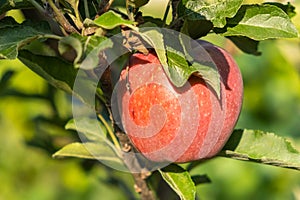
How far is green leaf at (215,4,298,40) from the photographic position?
859 millimetres

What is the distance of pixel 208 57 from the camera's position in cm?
85

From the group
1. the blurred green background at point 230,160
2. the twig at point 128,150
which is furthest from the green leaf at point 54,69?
the blurred green background at point 230,160

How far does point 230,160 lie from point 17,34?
1.74 m

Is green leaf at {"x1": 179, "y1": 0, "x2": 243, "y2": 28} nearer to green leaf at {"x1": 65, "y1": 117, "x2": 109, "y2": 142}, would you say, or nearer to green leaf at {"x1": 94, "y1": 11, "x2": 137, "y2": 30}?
green leaf at {"x1": 94, "y1": 11, "x2": 137, "y2": 30}

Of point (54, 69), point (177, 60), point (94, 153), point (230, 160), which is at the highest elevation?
point (177, 60)

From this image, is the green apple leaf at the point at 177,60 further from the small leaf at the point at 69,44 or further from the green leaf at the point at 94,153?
the green leaf at the point at 94,153

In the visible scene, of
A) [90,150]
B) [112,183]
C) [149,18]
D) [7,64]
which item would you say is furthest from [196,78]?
[7,64]

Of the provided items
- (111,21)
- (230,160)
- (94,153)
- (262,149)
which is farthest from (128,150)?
(230,160)

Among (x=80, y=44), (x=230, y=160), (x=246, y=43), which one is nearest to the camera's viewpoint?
(x=80, y=44)

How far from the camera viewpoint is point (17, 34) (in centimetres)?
80

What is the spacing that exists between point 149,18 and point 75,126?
0.30 meters

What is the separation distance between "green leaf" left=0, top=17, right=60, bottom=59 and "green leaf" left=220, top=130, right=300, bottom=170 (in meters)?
0.33

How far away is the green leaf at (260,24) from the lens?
2.82ft

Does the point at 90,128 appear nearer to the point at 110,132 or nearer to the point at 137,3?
the point at 110,132
